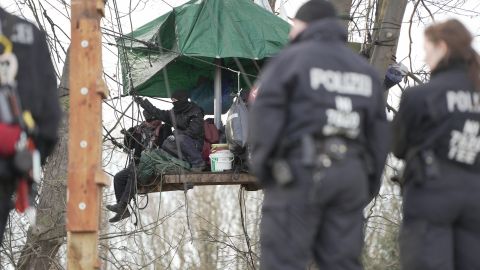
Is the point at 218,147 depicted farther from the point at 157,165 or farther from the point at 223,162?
the point at 157,165

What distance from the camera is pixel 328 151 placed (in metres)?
5.48

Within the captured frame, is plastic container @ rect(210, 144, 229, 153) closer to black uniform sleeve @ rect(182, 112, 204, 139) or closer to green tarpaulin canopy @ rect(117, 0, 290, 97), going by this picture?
black uniform sleeve @ rect(182, 112, 204, 139)

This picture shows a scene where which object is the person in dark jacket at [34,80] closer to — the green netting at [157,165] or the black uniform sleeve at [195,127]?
the green netting at [157,165]

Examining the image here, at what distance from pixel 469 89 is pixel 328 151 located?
3.92ft

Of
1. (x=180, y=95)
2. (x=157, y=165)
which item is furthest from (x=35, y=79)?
(x=180, y=95)

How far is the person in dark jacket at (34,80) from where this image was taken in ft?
17.8

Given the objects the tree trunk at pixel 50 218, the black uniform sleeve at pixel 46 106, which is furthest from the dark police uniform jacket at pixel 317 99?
the tree trunk at pixel 50 218

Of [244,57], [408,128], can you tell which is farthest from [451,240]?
[244,57]

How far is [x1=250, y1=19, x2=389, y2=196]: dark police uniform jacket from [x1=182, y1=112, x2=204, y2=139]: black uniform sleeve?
4929mm

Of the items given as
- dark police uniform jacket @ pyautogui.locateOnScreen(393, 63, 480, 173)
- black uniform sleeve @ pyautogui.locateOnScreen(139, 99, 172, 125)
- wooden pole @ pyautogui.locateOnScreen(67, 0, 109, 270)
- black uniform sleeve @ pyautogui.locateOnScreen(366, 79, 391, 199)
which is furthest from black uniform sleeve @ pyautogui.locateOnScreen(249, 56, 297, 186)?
black uniform sleeve @ pyautogui.locateOnScreen(139, 99, 172, 125)

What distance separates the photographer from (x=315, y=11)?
5.82 m

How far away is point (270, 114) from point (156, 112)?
5474 mm

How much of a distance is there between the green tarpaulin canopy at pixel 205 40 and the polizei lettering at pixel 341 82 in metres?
4.78

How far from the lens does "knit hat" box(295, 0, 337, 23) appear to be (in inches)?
229
